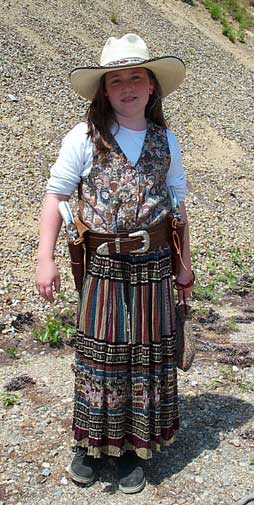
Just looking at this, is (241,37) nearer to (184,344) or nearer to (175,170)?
(175,170)

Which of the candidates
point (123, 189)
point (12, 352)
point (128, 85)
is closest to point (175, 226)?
point (123, 189)

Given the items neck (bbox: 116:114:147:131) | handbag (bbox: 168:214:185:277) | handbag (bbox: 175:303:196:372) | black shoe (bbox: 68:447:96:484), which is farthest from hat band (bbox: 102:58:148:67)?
black shoe (bbox: 68:447:96:484)

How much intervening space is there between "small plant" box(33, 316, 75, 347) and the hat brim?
9.87 ft

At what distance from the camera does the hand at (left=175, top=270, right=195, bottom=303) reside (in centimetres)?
402

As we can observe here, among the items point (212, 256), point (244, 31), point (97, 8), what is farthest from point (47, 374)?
point (244, 31)

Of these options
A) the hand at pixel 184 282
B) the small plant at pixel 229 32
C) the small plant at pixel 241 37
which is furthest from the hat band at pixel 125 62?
the small plant at pixel 241 37

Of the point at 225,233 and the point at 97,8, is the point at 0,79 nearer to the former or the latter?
the point at 225,233

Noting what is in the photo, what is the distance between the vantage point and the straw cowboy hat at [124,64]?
3.49 m

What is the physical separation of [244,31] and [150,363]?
1877 cm

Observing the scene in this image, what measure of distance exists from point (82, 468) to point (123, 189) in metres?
1.58

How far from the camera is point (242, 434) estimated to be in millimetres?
4547

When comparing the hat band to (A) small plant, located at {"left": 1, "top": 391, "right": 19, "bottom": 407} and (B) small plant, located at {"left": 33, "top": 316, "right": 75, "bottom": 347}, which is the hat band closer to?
(A) small plant, located at {"left": 1, "top": 391, "right": 19, "bottom": 407}

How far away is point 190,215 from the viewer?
9.92 m

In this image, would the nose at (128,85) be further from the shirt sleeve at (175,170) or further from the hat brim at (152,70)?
the shirt sleeve at (175,170)
